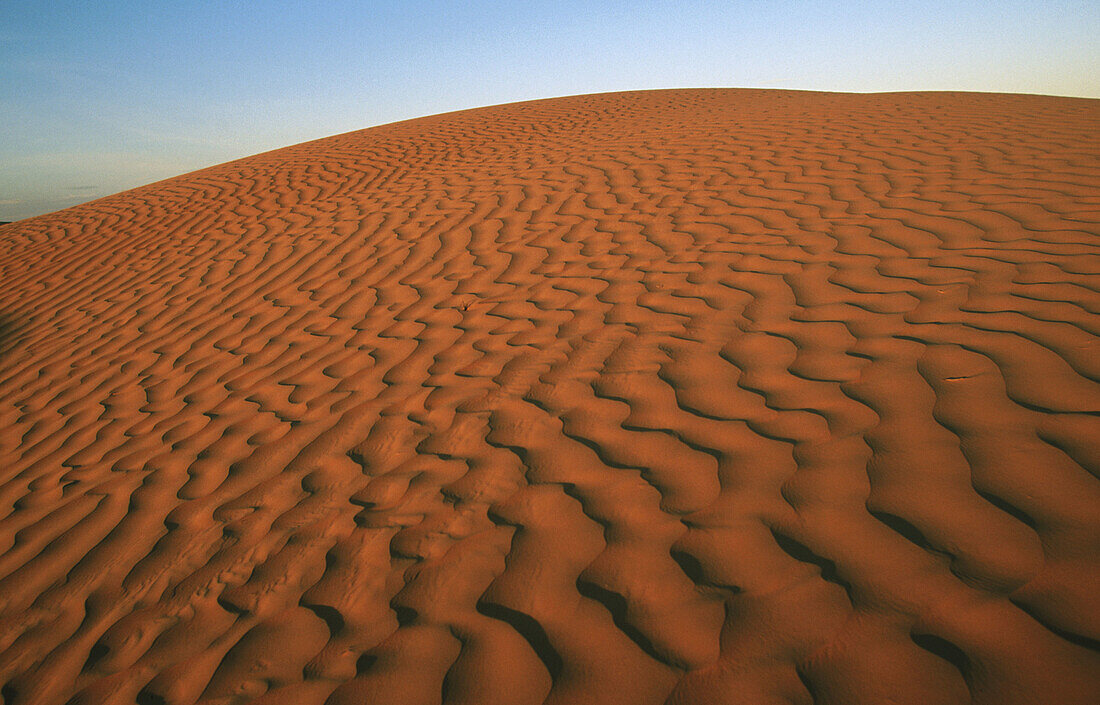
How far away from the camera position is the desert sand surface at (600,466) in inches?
53.8

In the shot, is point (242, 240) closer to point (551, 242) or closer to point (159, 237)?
point (159, 237)

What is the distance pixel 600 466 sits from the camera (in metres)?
2.06

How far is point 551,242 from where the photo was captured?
470cm

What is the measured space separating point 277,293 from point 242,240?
80.9 inches

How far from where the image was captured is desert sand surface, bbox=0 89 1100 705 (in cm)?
137

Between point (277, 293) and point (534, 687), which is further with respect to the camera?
point (277, 293)

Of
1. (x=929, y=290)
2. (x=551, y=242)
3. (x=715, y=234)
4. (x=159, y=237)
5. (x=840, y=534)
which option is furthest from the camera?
(x=159, y=237)

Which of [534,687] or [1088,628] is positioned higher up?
[1088,628]

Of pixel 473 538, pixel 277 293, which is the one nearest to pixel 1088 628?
pixel 473 538

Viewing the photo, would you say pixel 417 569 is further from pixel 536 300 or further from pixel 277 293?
pixel 277 293

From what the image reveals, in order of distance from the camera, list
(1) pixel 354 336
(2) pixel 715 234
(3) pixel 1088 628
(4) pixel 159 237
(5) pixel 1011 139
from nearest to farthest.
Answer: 1. (3) pixel 1088 628
2. (1) pixel 354 336
3. (2) pixel 715 234
4. (5) pixel 1011 139
5. (4) pixel 159 237

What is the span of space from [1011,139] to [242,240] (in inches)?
307

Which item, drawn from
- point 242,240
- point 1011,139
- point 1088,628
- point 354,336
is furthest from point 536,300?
point 1011,139

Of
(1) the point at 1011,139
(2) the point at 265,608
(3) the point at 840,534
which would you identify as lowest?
(2) the point at 265,608
